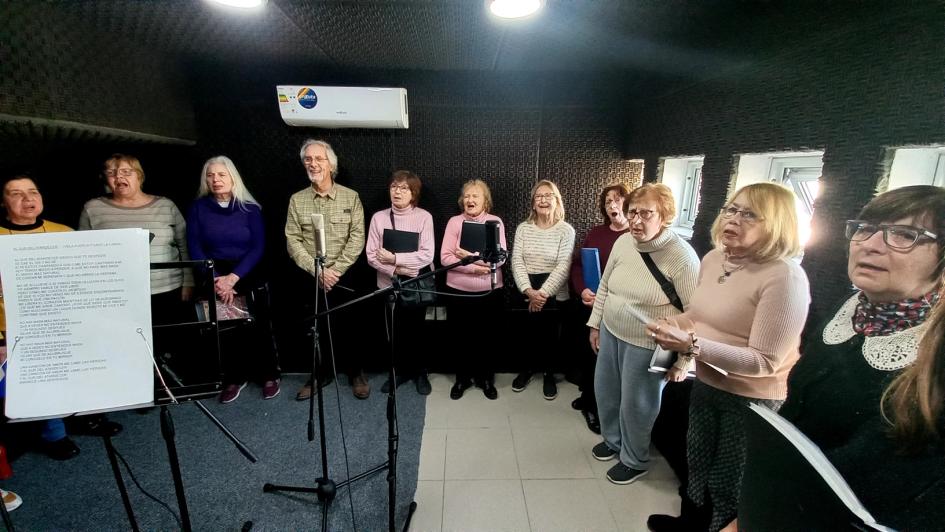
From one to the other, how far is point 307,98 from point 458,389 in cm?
265

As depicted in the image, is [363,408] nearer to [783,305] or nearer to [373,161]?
[373,161]

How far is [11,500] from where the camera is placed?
1.86m

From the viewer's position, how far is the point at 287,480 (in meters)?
2.07

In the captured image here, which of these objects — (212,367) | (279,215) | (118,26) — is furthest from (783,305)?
(118,26)

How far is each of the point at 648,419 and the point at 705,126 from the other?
6.13 feet

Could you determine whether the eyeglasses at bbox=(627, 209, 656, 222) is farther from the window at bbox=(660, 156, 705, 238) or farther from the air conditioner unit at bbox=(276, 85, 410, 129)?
the air conditioner unit at bbox=(276, 85, 410, 129)

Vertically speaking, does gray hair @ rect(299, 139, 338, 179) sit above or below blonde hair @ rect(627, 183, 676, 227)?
above

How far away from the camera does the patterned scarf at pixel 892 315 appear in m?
0.79

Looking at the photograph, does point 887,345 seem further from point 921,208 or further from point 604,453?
point 604,453

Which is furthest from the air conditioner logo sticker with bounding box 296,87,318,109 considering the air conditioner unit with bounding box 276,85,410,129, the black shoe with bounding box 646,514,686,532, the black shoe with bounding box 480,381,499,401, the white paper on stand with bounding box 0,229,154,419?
the black shoe with bounding box 646,514,686,532

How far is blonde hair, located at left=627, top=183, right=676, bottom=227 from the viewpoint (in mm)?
1730

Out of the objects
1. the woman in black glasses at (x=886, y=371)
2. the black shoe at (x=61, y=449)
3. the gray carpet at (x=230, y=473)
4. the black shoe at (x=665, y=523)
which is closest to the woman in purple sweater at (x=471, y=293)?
the gray carpet at (x=230, y=473)

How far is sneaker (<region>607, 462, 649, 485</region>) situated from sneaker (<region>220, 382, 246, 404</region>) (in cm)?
285

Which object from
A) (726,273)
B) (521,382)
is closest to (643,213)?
(726,273)
